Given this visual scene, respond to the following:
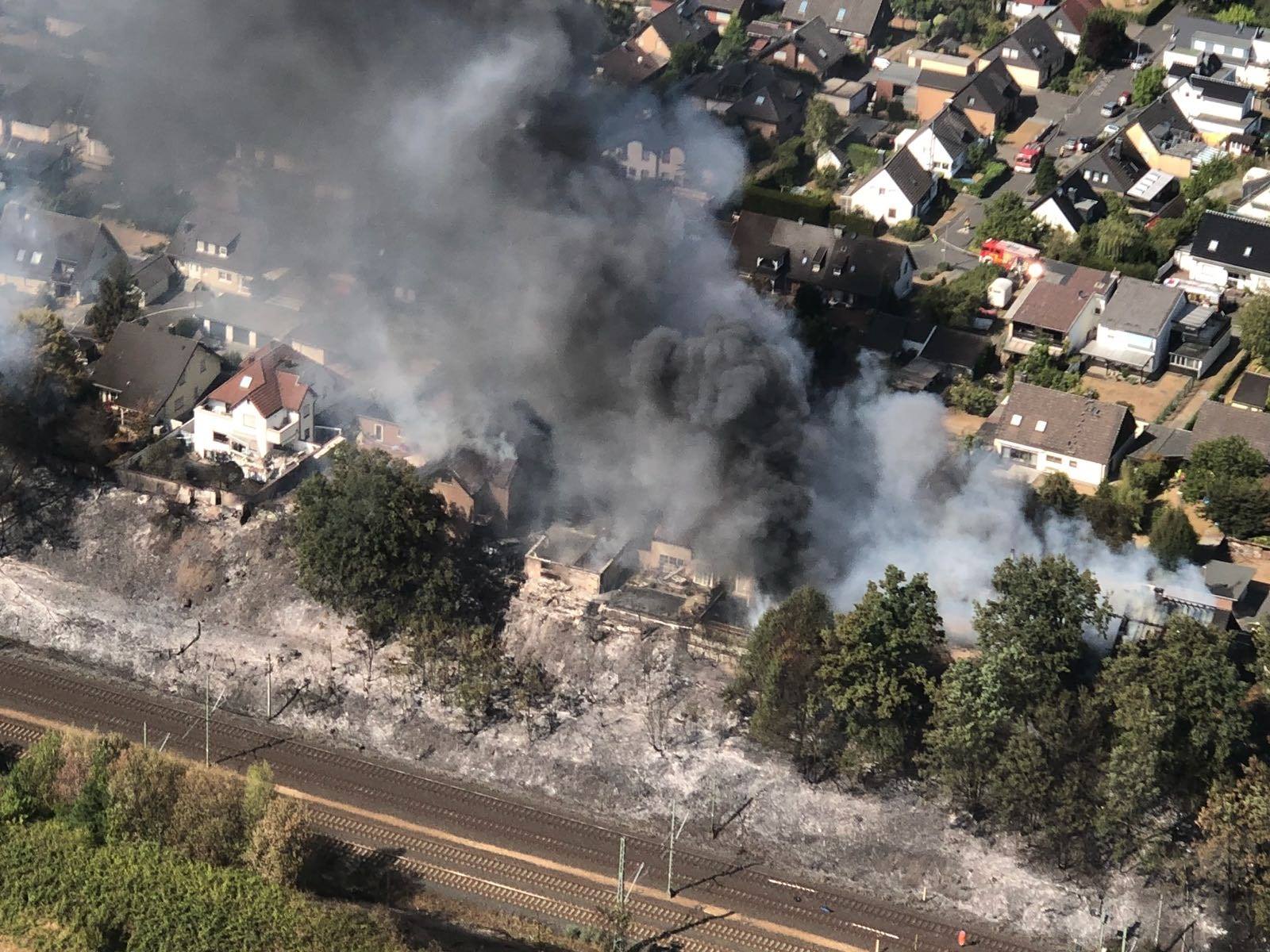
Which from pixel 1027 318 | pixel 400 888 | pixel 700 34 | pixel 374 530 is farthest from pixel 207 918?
pixel 700 34

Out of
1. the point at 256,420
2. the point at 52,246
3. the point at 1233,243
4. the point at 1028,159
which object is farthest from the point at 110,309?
the point at 1233,243

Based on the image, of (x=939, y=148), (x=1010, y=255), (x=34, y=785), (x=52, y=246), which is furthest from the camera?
(x=939, y=148)

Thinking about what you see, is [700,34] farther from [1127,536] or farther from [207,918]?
[207,918]

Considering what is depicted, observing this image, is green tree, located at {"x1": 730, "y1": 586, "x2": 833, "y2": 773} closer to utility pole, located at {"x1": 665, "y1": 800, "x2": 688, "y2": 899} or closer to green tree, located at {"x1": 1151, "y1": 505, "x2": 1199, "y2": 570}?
utility pole, located at {"x1": 665, "y1": 800, "x2": 688, "y2": 899}

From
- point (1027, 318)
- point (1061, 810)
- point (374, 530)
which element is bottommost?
point (1061, 810)

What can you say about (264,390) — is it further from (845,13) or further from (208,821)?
(845,13)

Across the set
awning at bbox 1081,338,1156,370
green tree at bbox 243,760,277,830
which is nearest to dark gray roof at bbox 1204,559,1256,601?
awning at bbox 1081,338,1156,370
